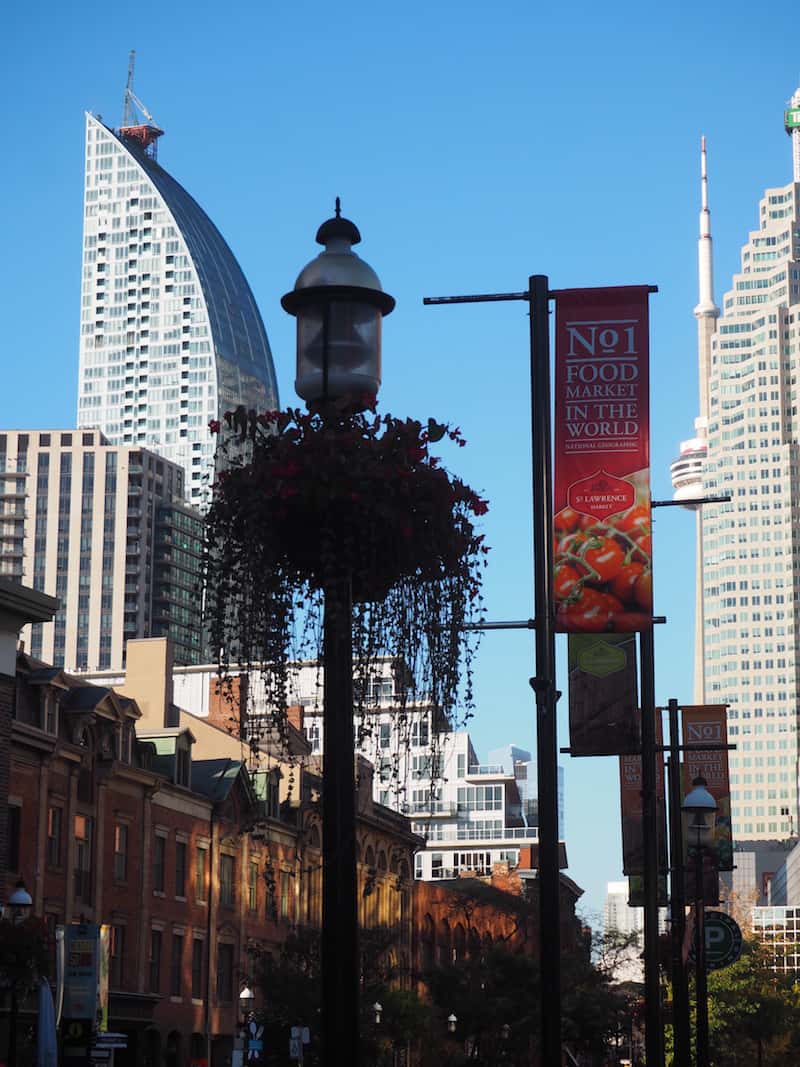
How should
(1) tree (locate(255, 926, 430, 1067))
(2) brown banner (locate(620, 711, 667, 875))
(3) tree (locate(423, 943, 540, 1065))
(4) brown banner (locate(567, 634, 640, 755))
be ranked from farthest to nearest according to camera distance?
(3) tree (locate(423, 943, 540, 1065)) → (1) tree (locate(255, 926, 430, 1067)) → (2) brown banner (locate(620, 711, 667, 875)) → (4) brown banner (locate(567, 634, 640, 755))

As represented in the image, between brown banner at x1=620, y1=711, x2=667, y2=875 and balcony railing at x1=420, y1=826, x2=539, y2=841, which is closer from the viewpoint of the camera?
brown banner at x1=620, y1=711, x2=667, y2=875

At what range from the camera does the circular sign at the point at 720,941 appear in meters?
45.4

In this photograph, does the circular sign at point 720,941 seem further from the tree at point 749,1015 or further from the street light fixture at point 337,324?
the tree at point 749,1015

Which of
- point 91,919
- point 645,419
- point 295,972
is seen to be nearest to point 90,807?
point 91,919

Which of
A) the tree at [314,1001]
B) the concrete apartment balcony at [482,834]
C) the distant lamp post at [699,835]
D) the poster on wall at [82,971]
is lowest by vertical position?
the tree at [314,1001]

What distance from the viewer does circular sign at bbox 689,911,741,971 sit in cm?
4541

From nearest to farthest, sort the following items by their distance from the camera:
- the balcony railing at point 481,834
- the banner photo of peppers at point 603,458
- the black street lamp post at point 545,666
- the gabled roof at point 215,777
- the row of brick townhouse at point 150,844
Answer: the black street lamp post at point 545,666
the banner photo of peppers at point 603,458
the row of brick townhouse at point 150,844
the gabled roof at point 215,777
the balcony railing at point 481,834

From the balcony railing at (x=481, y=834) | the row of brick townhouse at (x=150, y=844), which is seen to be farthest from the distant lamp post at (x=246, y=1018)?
the balcony railing at (x=481, y=834)

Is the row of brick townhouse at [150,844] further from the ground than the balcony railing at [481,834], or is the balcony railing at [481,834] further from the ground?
the balcony railing at [481,834]

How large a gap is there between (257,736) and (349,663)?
4.88ft

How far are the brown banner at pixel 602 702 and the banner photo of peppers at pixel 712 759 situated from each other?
14.2 metres

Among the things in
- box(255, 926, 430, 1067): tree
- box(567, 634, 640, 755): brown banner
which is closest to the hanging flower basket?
box(567, 634, 640, 755): brown banner

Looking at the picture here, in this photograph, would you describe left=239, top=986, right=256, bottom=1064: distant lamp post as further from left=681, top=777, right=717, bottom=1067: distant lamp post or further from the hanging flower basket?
the hanging flower basket

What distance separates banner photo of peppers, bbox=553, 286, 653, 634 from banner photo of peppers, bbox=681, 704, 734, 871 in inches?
1048
